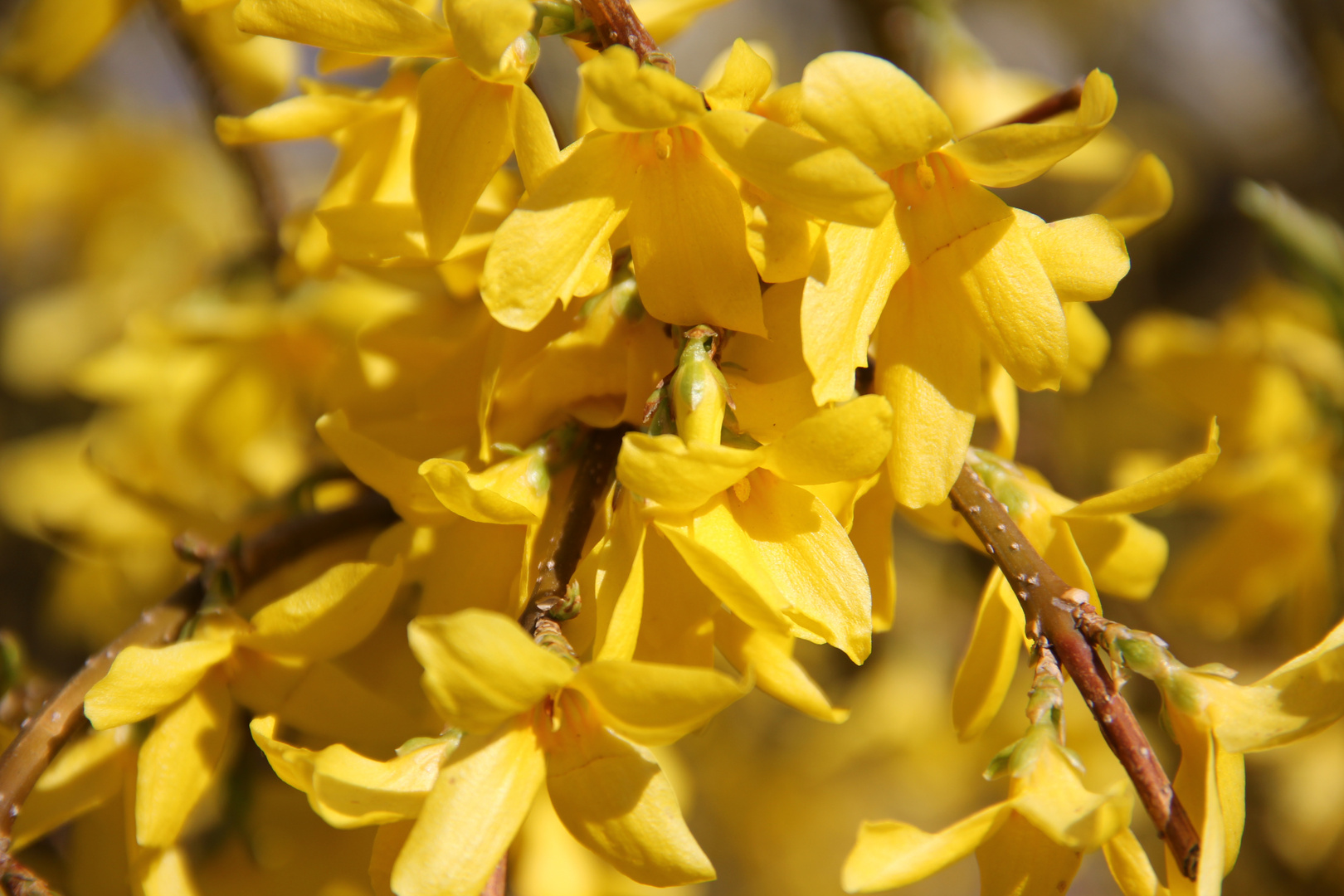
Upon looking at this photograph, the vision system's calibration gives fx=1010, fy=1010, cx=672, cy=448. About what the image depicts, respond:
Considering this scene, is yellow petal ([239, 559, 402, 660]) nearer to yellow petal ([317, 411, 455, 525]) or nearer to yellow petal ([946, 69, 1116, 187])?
yellow petal ([317, 411, 455, 525])

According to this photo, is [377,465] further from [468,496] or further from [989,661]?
[989,661]

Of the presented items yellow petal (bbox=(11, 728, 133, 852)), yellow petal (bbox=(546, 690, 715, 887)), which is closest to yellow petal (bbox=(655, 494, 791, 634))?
yellow petal (bbox=(546, 690, 715, 887))

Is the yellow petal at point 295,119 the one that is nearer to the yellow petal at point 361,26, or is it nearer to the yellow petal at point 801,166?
the yellow petal at point 361,26

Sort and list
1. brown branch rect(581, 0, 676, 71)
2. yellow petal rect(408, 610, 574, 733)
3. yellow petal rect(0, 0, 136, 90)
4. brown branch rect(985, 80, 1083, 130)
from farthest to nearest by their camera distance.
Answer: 1. yellow petal rect(0, 0, 136, 90)
2. brown branch rect(985, 80, 1083, 130)
3. brown branch rect(581, 0, 676, 71)
4. yellow petal rect(408, 610, 574, 733)

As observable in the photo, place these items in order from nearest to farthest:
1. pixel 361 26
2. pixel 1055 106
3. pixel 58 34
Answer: pixel 361 26 < pixel 1055 106 < pixel 58 34

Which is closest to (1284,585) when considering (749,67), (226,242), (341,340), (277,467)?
(749,67)

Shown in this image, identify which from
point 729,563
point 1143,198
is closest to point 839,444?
point 729,563
